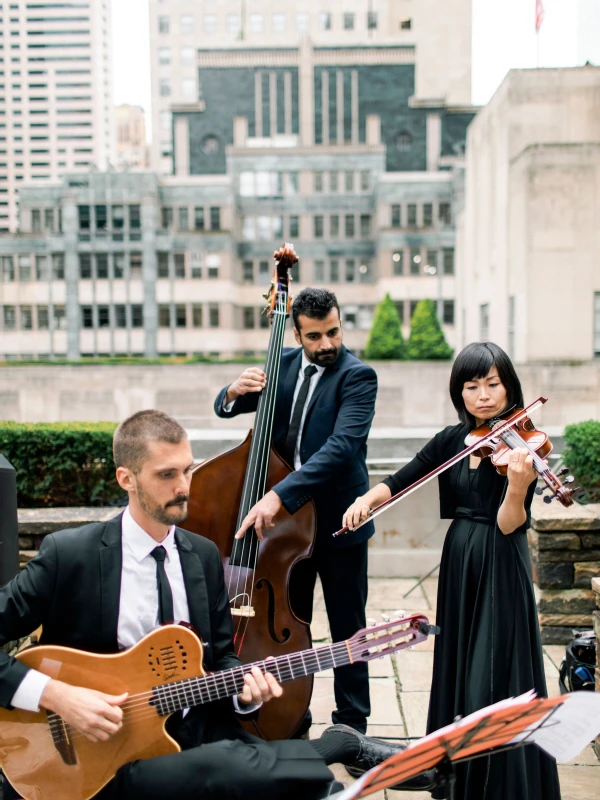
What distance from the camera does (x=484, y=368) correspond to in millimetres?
2432

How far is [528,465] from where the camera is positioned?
217 cm

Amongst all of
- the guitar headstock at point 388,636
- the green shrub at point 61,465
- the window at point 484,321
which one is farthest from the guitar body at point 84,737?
the window at point 484,321

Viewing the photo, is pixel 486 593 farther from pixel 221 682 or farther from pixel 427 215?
pixel 427 215

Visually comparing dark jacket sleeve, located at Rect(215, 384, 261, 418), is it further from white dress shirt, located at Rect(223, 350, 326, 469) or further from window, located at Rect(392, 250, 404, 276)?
window, located at Rect(392, 250, 404, 276)

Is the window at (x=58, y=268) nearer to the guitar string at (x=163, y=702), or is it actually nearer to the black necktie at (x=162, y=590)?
the black necktie at (x=162, y=590)

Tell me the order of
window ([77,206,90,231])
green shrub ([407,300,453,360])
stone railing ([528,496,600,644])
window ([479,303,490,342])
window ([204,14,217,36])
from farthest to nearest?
window ([204,14,217,36])
window ([77,206,90,231])
green shrub ([407,300,453,360])
window ([479,303,490,342])
stone railing ([528,496,600,644])

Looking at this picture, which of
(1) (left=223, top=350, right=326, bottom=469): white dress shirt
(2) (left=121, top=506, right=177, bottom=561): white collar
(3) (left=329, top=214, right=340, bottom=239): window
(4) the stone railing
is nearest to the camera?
(2) (left=121, top=506, right=177, bottom=561): white collar

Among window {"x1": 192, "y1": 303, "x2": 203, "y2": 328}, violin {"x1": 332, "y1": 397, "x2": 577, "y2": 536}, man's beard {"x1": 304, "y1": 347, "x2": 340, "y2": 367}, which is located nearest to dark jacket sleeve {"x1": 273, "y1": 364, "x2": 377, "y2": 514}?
man's beard {"x1": 304, "y1": 347, "x2": 340, "y2": 367}

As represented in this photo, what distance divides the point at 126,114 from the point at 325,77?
118m

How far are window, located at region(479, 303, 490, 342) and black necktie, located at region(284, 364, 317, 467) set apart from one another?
1865 centimetres

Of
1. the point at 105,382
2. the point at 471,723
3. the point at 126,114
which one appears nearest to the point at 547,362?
the point at 105,382

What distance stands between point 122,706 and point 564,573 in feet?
10.1

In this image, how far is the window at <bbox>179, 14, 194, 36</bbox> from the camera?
217 ft

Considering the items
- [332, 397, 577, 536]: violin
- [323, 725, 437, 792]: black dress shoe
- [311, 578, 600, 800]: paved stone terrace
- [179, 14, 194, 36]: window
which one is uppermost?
[179, 14, 194, 36]: window
